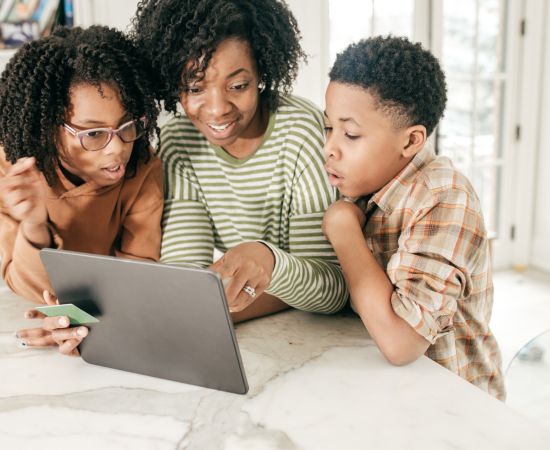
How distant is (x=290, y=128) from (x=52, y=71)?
0.47 m

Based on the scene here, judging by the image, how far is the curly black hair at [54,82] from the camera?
3.51 feet

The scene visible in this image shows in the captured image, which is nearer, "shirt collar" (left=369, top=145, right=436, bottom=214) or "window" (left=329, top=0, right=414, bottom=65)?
"shirt collar" (left=369, top=145, right=436, bottom=214)

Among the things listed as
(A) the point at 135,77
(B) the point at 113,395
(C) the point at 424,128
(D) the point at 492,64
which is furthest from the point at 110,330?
(D) the point at 492,64

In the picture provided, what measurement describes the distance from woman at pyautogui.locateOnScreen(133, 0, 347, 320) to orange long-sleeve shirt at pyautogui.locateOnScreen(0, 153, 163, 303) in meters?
0.03

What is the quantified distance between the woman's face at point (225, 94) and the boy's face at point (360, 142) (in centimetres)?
16

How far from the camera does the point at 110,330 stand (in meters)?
0.90

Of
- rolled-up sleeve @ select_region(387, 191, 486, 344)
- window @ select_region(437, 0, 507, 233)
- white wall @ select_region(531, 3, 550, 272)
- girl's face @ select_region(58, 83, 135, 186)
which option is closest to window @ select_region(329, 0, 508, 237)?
window @ select_region(437, 0, 507, 233)

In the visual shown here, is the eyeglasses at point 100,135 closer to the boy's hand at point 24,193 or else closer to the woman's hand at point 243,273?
the boy's hand at point 24,193

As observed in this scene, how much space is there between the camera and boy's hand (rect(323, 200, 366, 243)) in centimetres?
103

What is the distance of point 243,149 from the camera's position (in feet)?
4.11

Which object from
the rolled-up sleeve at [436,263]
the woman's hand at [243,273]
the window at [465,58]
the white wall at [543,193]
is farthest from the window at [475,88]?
the woman's hand at [243,273]

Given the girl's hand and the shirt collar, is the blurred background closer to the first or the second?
the shirt collar

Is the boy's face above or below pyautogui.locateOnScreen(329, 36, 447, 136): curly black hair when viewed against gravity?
below

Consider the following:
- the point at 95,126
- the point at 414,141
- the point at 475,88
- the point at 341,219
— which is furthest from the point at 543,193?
the point at 95,126
